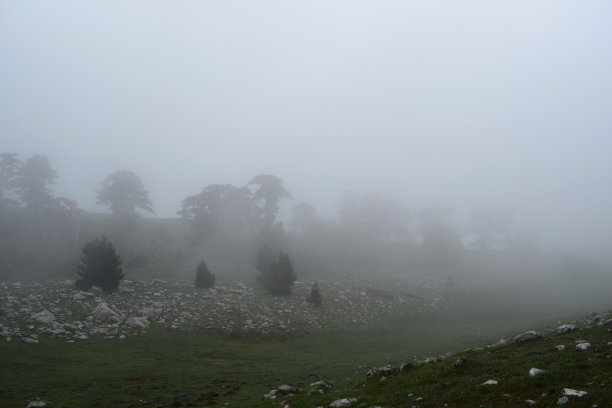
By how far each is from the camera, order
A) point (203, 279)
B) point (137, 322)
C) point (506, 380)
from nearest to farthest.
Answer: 1. point (506, 380)
2. point (137, 322)
3. point (203, 279)

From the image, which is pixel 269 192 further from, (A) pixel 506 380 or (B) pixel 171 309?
→ (A) pixel 506 380

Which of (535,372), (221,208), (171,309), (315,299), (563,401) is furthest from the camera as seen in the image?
(221,208)

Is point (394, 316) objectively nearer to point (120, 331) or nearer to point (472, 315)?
point (472, 315)

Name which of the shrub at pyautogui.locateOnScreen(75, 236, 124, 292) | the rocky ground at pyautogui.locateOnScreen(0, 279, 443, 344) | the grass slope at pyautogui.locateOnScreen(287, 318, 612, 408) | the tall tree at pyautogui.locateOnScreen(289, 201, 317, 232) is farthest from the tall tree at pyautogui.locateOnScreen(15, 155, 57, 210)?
the grass slope at pyautogui.locateOnScreen(287, 318, 612, 408)

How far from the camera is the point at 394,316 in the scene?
144ft

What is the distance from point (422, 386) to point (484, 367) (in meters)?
2.76

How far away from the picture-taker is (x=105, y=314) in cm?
2967

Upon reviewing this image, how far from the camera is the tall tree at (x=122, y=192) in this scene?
235ft

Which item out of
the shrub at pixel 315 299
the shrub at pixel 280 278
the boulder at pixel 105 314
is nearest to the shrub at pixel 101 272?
the boulder at pixel 105 314

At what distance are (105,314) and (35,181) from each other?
52.9 metres

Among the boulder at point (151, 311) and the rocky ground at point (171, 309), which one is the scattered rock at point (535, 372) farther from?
the boulder at point (151, 311)

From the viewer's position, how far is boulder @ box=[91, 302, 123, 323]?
96.1 ft

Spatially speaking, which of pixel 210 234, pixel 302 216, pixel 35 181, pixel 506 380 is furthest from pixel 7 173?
pixel 506 380

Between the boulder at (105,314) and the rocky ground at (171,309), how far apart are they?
0.08 metres
